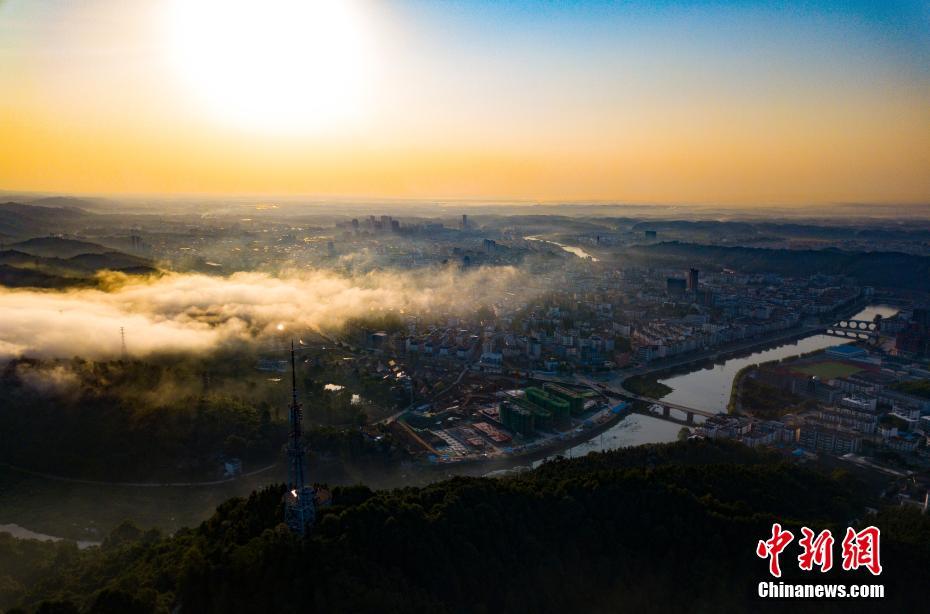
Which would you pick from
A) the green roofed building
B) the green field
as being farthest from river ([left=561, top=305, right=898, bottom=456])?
the green field

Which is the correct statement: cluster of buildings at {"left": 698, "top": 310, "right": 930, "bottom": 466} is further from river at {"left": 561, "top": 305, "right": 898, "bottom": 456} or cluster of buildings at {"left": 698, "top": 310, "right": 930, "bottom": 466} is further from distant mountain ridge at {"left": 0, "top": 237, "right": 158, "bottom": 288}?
distant mountain ridge at {"left": 0, "top": 237, "right": 158, "bottom": 288}

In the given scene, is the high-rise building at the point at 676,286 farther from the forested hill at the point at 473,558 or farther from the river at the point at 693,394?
the forested hill at the point at 473,558

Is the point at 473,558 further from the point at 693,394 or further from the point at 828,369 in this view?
the point at 828,369

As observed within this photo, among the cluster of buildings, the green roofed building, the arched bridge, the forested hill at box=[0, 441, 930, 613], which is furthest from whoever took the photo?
the arched bridge

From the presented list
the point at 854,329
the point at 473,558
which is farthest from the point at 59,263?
the point at 854,329

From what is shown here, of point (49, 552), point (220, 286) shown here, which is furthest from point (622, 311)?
point (49, 552)
